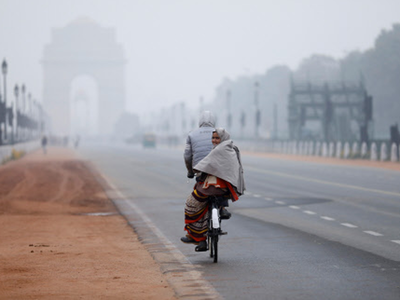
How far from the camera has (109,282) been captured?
8.68 m

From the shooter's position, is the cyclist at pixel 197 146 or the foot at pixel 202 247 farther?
the cyclist at pixel 197 146

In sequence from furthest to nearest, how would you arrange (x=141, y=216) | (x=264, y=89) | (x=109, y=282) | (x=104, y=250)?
(x=264, y=89), (x=141, y=216), (x=104, y=250), (x=109, y=282)

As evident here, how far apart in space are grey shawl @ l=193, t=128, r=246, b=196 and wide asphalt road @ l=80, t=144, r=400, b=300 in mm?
955

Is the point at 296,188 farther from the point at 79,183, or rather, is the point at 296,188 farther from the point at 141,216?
the point at 141,216

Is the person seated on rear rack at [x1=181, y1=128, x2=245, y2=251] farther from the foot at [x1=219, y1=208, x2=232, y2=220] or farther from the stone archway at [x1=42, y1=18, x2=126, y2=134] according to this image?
the stone archway at [x1=42, y1=18, x2=126, y2=134]

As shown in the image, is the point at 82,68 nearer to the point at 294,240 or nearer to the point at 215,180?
the point at 294,240

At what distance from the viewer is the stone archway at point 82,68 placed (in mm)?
179000

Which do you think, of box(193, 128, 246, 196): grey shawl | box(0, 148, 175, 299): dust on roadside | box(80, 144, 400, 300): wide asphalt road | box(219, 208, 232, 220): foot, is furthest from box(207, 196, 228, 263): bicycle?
box(0, 148, 175, 299): dust on roadside

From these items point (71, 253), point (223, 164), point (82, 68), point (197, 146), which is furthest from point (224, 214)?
point (82, 68)

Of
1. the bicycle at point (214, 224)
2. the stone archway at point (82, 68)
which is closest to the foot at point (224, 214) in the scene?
the bicycle at point (214, 224)

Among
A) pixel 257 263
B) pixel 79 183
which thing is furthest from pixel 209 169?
pixel 79 183

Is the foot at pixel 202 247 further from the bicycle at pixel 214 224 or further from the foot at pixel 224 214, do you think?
the foot at pixel 224 214

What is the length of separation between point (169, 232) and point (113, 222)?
2.17 metres

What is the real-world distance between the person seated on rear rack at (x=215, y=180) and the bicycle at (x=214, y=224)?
73 millimetres
